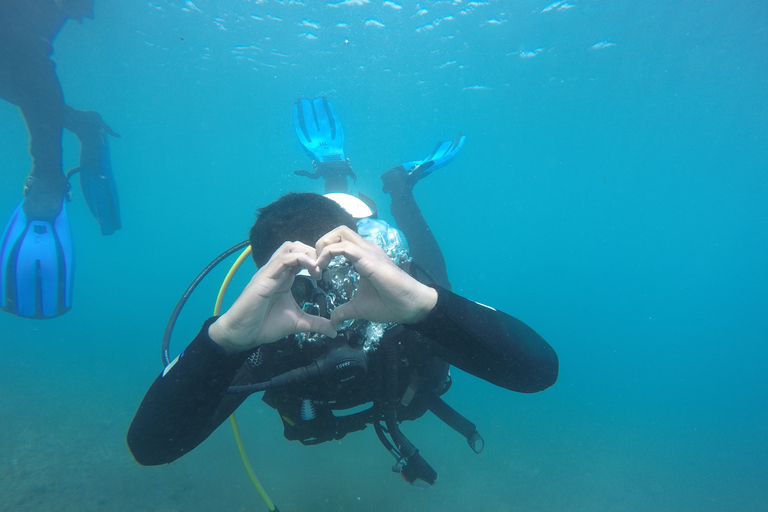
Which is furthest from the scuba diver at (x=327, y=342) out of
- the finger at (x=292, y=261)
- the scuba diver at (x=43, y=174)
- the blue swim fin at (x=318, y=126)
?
the blue swim fin at (x=318, y=126)

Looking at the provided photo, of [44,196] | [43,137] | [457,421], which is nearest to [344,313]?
[457,421]

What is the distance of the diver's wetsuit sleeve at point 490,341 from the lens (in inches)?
74.9

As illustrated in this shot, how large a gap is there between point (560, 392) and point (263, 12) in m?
25.3

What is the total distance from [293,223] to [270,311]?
0.62m

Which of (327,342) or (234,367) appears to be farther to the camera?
(327,342)

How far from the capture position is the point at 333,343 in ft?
7.45

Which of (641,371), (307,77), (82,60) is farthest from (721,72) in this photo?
(82,60)

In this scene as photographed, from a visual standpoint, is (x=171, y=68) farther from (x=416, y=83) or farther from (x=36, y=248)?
(x=36, y=248)

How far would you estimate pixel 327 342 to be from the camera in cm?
230

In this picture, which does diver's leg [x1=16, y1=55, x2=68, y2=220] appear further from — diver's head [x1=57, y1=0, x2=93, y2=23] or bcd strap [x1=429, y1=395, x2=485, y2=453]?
bcd strap [x1=429, y1=395, x2=485, y2=453]

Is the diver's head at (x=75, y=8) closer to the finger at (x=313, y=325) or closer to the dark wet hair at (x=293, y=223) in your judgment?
the dark wet hair at (x=293, y=223)

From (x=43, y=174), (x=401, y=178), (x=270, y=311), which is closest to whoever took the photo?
(x=270, y=311)

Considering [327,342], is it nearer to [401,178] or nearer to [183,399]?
[183,399]

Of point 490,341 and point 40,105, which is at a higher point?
point 40,105
